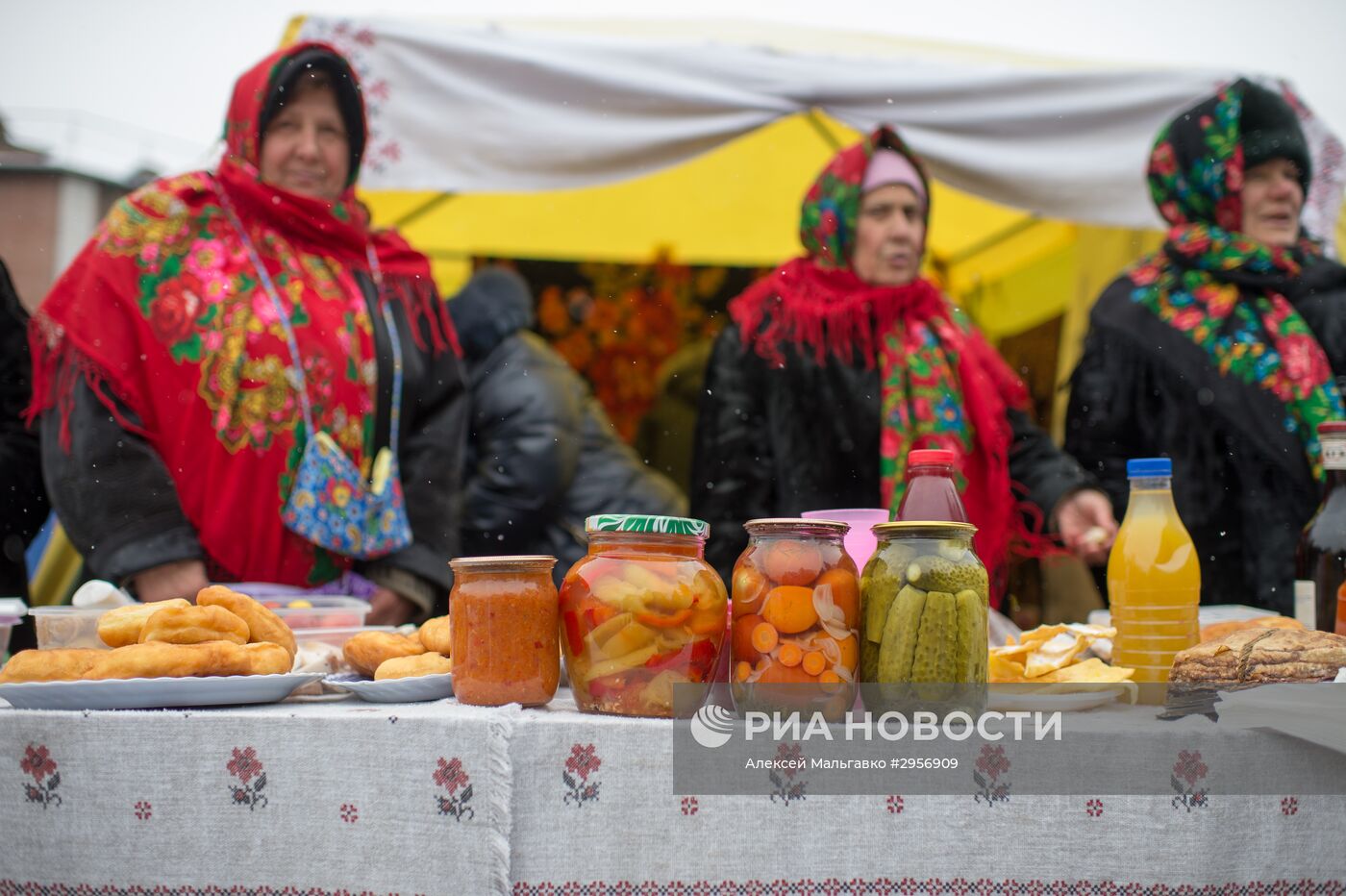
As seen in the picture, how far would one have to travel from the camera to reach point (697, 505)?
2.59 meters

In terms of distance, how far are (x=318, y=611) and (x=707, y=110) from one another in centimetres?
216

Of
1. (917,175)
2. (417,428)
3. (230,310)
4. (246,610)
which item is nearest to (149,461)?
(230,310)

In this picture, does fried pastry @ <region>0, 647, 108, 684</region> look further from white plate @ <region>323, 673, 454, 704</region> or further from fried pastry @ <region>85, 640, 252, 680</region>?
white plate @ <region>323, 673, 454, 704</region>

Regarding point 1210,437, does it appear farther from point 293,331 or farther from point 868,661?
point 293,331

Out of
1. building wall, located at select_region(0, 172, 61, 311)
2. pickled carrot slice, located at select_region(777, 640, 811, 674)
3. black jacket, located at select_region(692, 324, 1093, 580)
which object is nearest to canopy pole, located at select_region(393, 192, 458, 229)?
building wall, located at select_region(0, 172, 61, 311)

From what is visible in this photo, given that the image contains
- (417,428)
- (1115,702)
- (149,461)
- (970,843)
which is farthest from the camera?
(417,428)

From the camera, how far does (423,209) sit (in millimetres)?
3762

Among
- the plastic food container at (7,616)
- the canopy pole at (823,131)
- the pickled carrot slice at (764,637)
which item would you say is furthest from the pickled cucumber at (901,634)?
the canopy pole at (823,131)

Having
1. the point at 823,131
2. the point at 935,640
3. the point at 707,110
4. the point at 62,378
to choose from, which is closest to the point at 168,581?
the point at 62,378

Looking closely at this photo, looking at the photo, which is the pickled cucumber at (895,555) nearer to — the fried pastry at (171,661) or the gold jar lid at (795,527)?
the gold jar lid at (795,527)

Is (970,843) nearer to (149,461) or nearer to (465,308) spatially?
(149,461)

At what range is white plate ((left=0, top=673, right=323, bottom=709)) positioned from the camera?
107 centimetres

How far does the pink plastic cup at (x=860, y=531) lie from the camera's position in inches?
47.6

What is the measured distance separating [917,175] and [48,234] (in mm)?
2291
